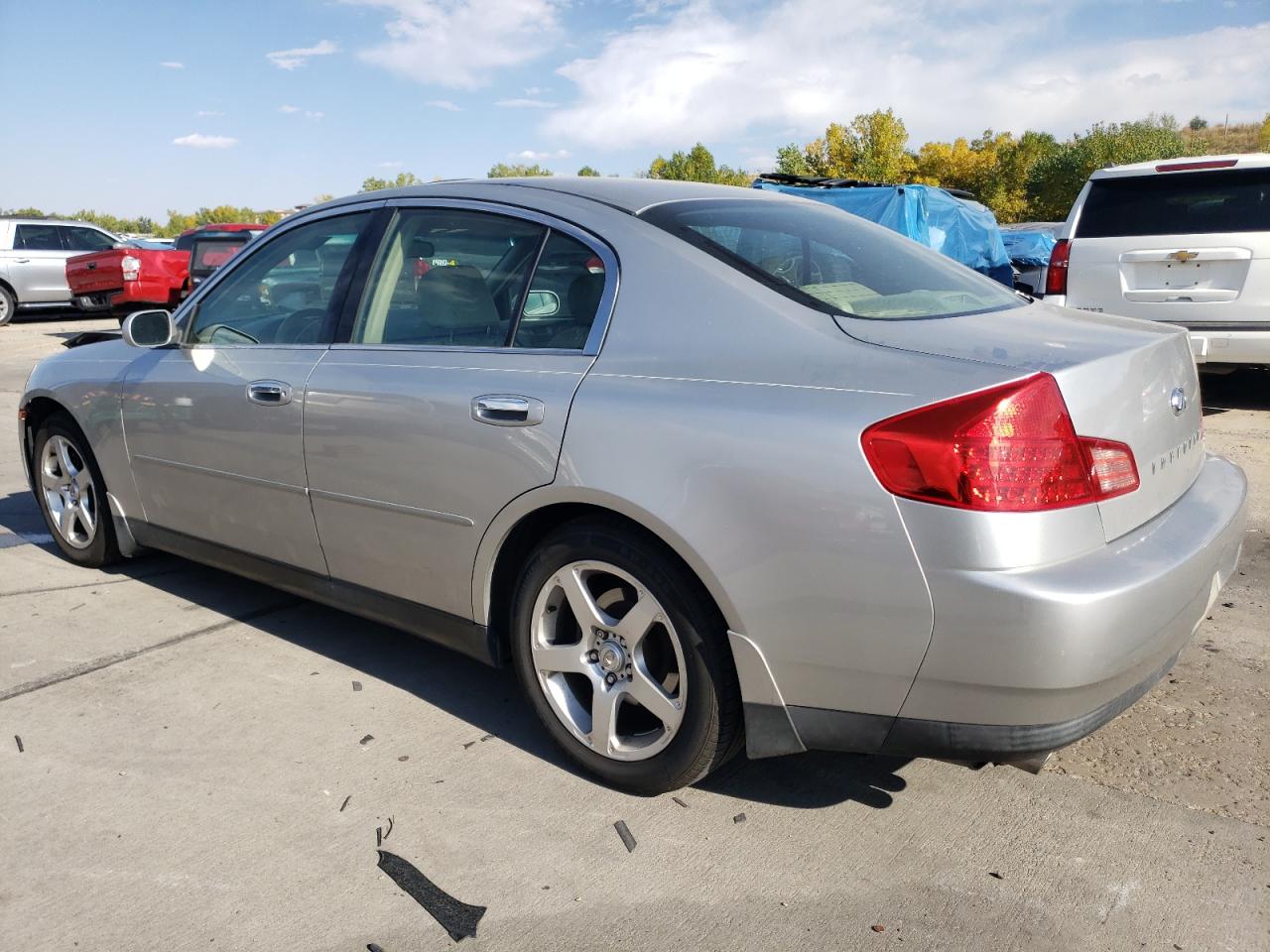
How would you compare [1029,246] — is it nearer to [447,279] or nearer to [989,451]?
[447,279]

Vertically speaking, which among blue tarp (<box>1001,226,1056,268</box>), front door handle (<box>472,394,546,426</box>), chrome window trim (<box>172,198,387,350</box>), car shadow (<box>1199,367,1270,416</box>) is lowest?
car shadow (<box>1199,367,1270,416</box>)

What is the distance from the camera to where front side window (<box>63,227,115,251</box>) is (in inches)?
Result: 744

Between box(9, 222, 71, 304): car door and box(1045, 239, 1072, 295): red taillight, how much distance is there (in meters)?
17.1

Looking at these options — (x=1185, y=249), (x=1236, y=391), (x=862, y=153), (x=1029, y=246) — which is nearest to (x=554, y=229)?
(x=1185, y=249)

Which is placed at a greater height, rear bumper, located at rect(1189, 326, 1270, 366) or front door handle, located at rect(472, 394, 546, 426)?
front door handle, located at rect(472, 394, 546, 426)

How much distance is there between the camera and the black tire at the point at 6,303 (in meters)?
18.4

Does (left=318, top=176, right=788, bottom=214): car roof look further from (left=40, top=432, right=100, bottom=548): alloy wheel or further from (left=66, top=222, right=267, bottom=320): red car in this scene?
(left=66, top=222, right=267, bottom=320): red car

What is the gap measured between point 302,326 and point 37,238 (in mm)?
18199

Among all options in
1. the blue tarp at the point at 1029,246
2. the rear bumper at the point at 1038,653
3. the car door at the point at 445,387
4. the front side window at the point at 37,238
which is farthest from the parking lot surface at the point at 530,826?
the front side window at the point at 37,238

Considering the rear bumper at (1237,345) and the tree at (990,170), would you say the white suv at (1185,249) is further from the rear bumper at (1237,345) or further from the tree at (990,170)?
the tree at (990,170)

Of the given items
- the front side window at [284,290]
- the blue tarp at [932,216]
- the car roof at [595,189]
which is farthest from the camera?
the blue tarp at [932,216]

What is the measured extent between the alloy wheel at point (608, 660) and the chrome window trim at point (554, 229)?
1.99ft

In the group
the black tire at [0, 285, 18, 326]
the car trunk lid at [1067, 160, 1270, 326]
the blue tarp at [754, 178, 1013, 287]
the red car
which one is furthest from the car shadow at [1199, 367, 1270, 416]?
the black tire at [0, 285, 18, 326]

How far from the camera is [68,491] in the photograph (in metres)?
4.71
